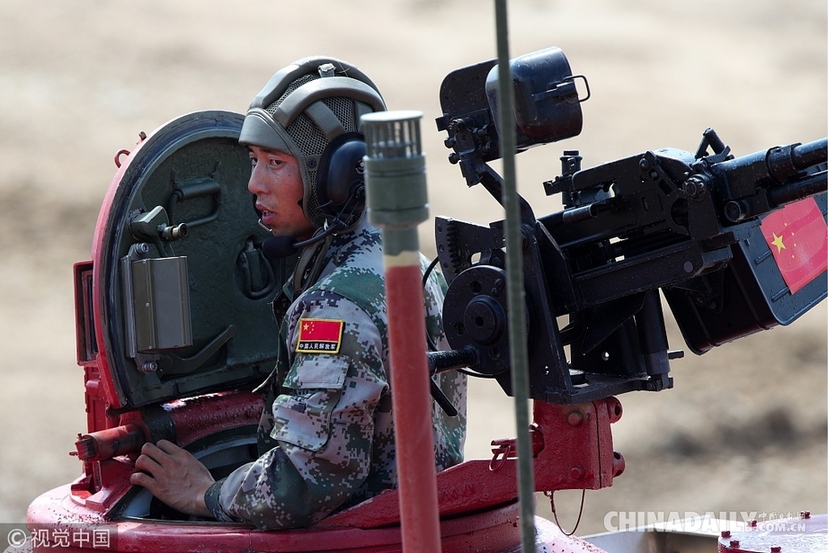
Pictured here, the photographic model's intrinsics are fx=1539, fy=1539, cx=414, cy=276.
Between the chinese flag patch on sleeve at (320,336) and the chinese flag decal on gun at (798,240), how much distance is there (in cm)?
119

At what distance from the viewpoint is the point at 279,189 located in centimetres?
458

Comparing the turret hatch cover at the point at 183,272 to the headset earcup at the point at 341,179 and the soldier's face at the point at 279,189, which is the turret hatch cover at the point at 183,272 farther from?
the headset earcup at the point at 341,179

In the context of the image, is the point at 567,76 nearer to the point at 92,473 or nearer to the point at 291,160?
the point at 291,160

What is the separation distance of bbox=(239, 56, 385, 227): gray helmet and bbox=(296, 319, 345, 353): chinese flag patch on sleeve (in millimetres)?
442

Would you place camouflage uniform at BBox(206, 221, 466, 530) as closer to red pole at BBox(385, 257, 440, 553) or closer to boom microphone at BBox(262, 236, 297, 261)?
boom microphone at BBox(262, 236, 297, 261)

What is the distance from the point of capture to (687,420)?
12.2m

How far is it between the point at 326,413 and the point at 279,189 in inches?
29.8

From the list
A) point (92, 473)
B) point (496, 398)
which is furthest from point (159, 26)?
point (92, 473)

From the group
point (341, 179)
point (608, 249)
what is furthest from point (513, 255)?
point (341, 179)

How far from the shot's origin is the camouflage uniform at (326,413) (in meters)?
4.21

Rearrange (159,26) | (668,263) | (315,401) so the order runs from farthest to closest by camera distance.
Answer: (159,26)
(315,401)
(668,263)

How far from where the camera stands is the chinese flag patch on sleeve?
13.8 ft

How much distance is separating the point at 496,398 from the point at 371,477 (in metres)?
8.20

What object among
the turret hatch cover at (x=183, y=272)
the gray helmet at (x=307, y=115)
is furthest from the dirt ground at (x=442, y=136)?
the gray helmet at (x=307, y=115)
